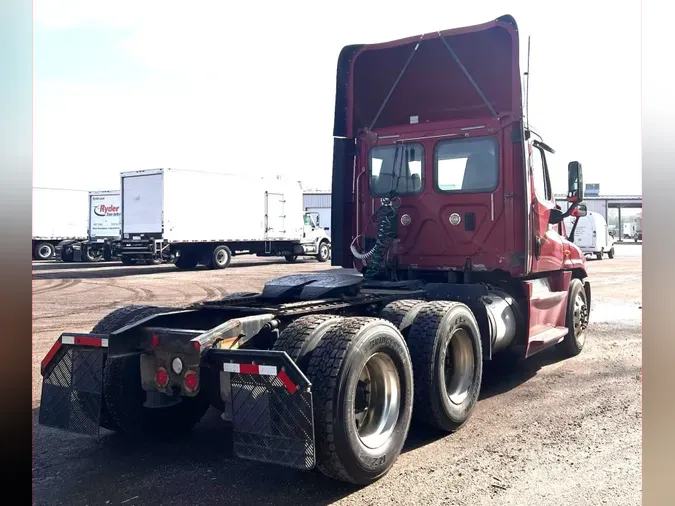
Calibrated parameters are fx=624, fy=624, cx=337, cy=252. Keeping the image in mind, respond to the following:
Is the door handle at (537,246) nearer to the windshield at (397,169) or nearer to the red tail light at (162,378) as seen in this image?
the windshield at (397,169)

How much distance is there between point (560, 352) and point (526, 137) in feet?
10.8

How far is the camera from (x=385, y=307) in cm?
533

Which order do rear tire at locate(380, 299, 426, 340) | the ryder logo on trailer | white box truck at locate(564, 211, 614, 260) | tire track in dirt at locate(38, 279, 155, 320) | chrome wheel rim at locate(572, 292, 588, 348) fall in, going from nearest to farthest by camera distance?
rear tire at locate(380, 299, 426, 340)
chrome wheel rim at locate(572, 292, 588, 348)
tire track in dirt at locate(38, 279, 155, 320)
white box truck at locate(564, 211, 614, 260)
the ryder logo on trailer

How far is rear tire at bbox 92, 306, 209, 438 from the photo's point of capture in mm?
4461

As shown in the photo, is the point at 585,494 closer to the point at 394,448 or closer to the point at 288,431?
the point at 394,448

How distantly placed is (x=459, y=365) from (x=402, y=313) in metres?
0.82

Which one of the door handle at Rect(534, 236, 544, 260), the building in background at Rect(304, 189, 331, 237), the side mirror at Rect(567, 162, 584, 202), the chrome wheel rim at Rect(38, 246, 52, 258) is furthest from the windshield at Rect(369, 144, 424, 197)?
the chrome wheel rim at Rect(38, 246, 52, 258)

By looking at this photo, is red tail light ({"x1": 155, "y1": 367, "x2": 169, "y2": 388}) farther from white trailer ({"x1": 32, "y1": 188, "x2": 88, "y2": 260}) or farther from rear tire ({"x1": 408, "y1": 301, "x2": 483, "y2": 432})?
white trailer ({"x1": 32, "y1": 188, "x2": 88, "y2": 260})

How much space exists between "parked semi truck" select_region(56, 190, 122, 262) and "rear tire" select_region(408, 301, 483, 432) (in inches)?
1090

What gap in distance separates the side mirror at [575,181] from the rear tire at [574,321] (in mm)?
1440

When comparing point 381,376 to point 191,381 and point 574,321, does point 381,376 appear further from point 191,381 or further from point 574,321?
point 574,321

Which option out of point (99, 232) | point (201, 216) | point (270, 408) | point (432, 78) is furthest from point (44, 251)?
point (270, 408)

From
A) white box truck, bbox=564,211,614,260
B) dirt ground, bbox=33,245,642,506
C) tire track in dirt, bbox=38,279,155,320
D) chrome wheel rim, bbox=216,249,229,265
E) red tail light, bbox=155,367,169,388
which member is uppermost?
white box truck, bbox=564,211,614,260

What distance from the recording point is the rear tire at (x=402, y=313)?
5105mm
